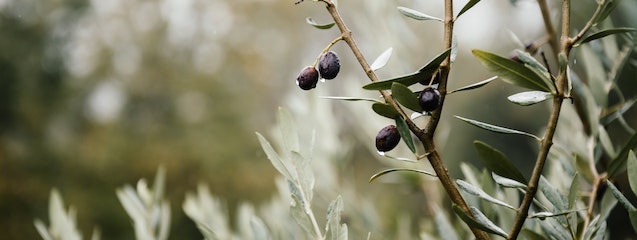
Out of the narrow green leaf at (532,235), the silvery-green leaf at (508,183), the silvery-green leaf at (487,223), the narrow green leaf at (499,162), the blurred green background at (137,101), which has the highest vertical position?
the blurred green background at (137,101)

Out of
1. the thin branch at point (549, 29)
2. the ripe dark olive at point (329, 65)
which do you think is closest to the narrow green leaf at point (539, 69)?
the ripe dark olive at point (329, 65)

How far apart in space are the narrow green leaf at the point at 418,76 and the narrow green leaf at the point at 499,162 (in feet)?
0.20

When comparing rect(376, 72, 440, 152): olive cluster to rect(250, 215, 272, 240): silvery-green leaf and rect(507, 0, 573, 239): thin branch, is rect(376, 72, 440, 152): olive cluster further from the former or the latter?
rect(250, 215, 272, 240): silvery-green leaf

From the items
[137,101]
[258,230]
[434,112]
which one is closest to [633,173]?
[434,112]

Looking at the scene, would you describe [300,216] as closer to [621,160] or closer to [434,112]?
[434,112]

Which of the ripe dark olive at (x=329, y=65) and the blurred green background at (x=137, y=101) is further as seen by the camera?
the blurred green background at (x=137, y=101)

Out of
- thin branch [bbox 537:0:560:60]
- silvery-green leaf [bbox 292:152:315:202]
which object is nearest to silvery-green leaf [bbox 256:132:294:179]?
silvery-green leaf [bbox 292:152:315:202]

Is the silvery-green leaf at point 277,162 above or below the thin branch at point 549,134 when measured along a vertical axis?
above

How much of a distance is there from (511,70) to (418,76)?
0.06 m

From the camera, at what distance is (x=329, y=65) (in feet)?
1.56

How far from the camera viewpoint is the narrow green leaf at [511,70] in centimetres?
40

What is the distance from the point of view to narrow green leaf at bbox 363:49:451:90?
0.37 meters

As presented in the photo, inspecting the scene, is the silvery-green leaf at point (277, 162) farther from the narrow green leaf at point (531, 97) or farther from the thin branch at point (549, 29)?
the thin branch at point (549, 29)

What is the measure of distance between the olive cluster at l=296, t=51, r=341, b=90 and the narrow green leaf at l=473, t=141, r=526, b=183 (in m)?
0.12
